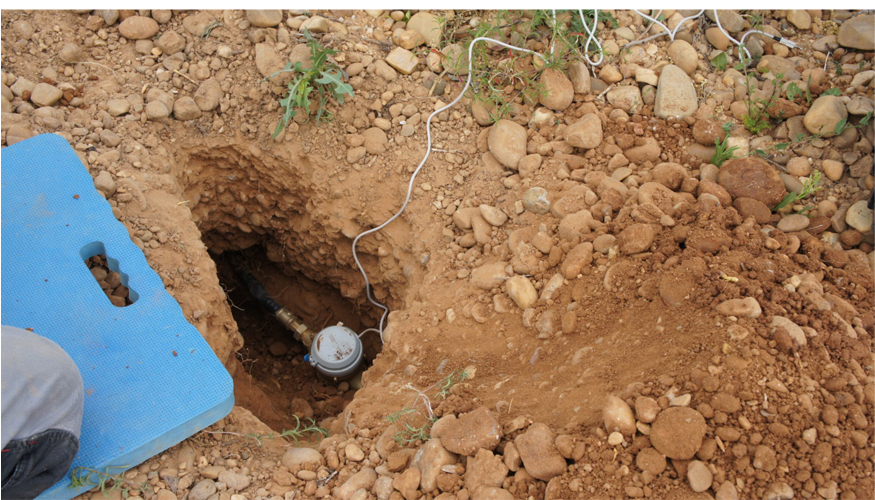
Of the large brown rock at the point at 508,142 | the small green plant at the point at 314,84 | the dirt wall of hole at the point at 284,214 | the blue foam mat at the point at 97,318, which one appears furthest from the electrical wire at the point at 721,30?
the blue foam mat at the point at 97,318

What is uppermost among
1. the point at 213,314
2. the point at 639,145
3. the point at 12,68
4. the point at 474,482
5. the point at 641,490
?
the point at 12,68

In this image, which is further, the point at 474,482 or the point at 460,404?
the point at 460,404

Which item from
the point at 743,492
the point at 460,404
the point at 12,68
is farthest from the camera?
the point at 12,68

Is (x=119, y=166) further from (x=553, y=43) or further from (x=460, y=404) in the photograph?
(x=553, y=43)

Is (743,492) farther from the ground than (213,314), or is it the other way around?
(743,492)

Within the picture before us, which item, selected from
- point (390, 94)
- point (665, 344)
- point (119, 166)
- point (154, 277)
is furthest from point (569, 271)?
point (119, 166)

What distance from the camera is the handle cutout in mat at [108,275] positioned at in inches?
89.7

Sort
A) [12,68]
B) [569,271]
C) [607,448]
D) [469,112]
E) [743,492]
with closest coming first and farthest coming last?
[743,492]
[607,448]
[569,271]
[12,68]
[469,112]

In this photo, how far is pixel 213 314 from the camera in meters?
2.47

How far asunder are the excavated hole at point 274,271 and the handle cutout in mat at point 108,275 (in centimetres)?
65

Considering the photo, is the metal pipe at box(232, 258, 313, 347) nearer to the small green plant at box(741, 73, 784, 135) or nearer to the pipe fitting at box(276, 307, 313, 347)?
the pipe fitting at box(276, 307, 313, 347)

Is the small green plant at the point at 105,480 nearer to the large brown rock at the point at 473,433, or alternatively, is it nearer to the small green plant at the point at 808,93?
the large brown rock at the point at 473,433

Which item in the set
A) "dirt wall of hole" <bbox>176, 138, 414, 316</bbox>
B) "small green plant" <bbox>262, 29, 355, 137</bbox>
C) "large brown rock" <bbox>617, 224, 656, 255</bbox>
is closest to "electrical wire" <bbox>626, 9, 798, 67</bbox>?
"large brown rock" <bbox>617, 224, 656, 255</bbox>

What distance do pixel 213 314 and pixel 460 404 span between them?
1.16m
